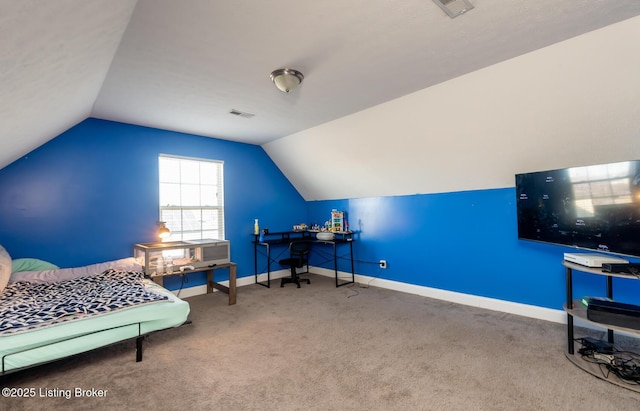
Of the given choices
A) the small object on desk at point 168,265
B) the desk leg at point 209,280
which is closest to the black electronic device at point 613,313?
the small object on desk at point 168,265

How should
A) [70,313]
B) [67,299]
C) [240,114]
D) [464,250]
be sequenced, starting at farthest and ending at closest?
[464,250], [240,114], [67,299], [70,313]

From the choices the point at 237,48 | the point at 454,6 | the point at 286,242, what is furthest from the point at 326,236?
the point at 454,6

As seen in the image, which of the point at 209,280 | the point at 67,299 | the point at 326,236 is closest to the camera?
the point at 67,299

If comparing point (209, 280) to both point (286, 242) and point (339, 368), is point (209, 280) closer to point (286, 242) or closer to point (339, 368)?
point (286, 242)

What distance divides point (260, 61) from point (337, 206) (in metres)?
3.33

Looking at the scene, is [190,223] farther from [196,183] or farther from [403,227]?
[403,227]

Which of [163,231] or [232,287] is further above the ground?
[163,231]

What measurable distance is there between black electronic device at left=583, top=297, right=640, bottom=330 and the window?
438 centimetres

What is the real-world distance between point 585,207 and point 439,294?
2065 millimetres

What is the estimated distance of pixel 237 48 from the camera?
2.18 m

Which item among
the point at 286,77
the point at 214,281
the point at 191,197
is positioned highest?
the point at 286,77

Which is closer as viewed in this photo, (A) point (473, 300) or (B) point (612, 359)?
(B) point (612, 359)

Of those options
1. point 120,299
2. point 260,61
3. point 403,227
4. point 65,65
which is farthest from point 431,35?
point 120,299

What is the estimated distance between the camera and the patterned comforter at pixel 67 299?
2.05 m
